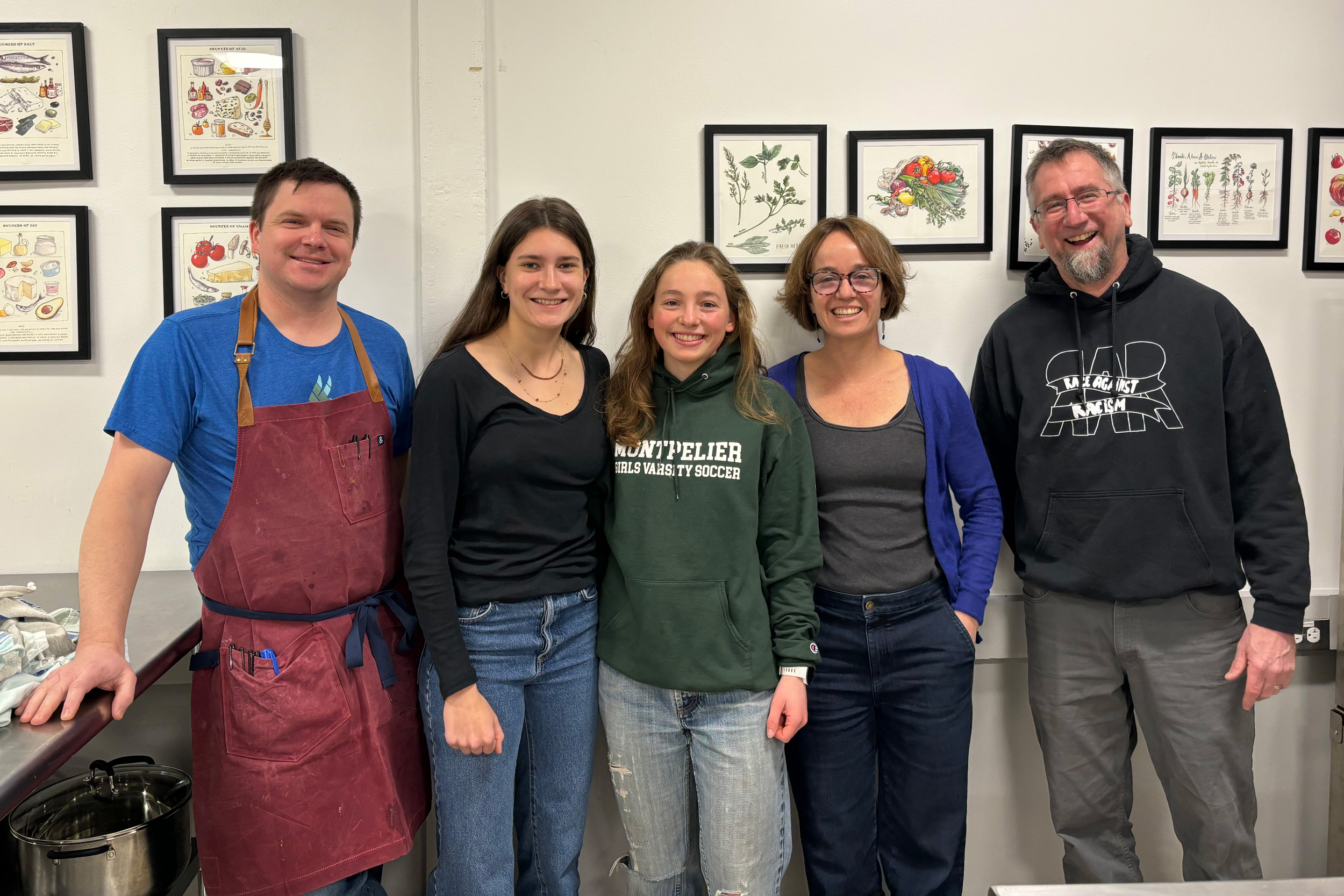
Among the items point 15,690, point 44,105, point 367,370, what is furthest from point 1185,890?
point 44,105

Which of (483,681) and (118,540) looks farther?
(483,681)

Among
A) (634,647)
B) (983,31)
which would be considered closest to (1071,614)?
(634,647)

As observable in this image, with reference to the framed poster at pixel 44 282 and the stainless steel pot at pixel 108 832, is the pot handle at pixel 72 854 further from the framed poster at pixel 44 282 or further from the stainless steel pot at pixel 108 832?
the framed poster at pixel 44 282

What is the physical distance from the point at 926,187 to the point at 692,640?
138 cm

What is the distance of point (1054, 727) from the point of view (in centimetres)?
194

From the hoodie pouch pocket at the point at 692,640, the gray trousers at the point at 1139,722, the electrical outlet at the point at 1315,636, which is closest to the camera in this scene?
the hoodie pouch pocket at the point at 692,640

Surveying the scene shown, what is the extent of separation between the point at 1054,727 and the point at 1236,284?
4.39ft

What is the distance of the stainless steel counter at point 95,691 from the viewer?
1.07 m

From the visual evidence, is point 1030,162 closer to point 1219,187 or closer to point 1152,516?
point 1219,187

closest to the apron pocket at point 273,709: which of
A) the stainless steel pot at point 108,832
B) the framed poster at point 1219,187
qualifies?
the stainless steel pot at point 108,832

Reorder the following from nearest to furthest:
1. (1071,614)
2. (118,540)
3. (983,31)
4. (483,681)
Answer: (118,540) → (483,681) → (1071,614) → (983,31)

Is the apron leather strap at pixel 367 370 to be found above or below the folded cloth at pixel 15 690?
above

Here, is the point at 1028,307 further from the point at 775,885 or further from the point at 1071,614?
the point at 775,885

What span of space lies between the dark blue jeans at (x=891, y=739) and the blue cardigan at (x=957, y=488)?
0.21 ft
